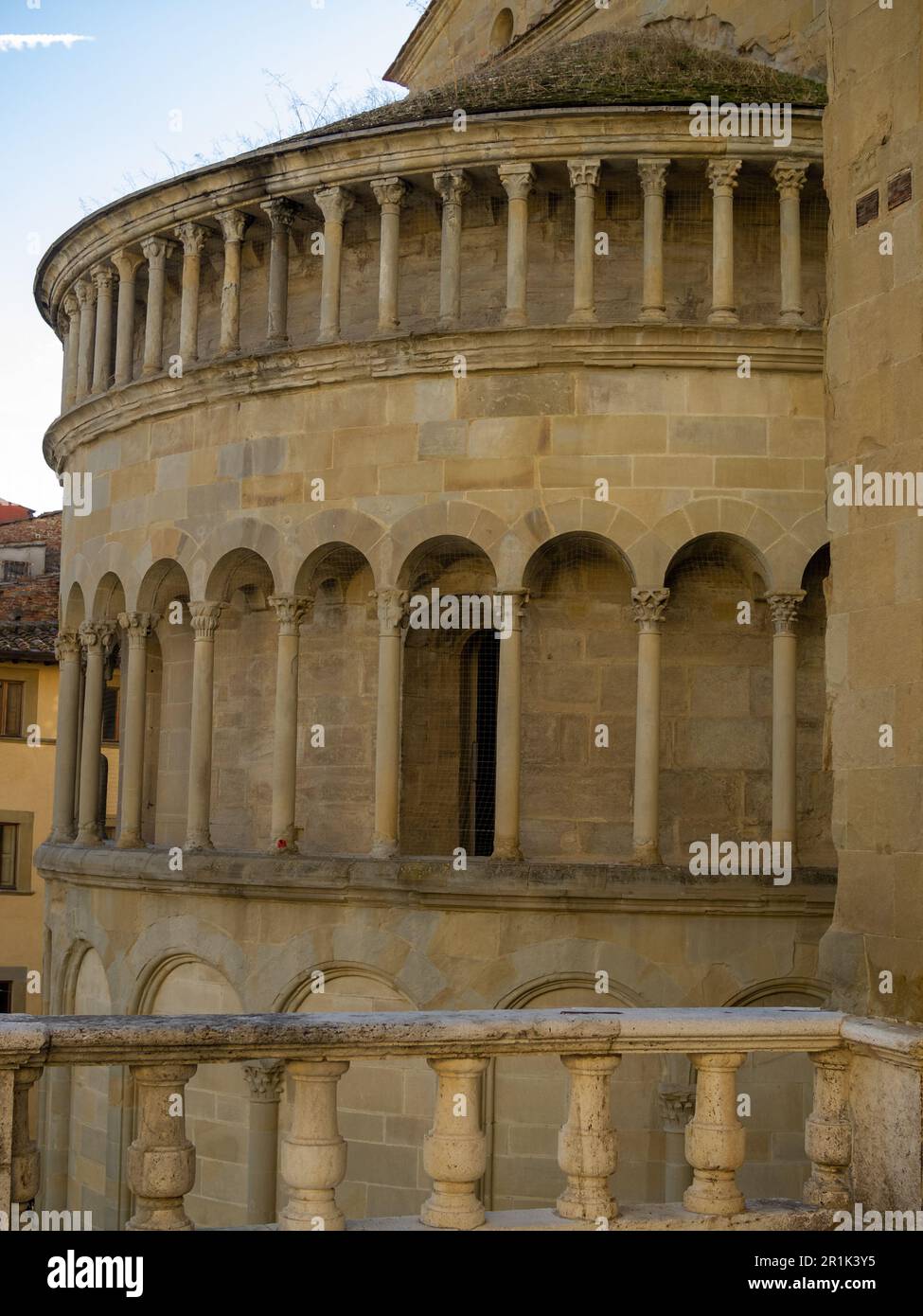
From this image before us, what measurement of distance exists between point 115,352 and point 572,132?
21.4 ft

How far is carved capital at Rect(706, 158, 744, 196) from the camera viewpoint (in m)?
16.0

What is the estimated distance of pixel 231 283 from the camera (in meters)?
17.8

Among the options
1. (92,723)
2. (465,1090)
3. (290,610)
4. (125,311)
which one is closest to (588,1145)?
(465,1090)

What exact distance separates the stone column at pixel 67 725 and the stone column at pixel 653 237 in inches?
340

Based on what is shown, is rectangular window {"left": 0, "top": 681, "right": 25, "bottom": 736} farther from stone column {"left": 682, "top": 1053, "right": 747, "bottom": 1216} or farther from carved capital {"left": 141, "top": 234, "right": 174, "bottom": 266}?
stone column {"left": 682, "top": 1053, "right": 747, "bottom": 1216}

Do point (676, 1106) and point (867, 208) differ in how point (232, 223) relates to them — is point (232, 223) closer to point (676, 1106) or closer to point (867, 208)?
point (676, 1106)

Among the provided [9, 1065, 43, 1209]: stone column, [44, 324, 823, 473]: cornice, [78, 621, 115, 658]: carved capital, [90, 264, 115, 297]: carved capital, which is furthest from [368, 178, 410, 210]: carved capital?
[9, 1065, 43, 1209]: stone column

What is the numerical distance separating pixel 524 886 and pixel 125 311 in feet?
28.0

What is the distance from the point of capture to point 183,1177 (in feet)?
19.5

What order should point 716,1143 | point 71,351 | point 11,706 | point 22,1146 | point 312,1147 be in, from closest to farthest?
point 22,1146, point 312,1147, point 716,1143, point 71,351, point 11,706

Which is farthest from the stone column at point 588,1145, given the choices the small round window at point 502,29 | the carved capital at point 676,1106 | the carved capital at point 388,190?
the small round window at point 502,29

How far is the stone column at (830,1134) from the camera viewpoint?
659cm
